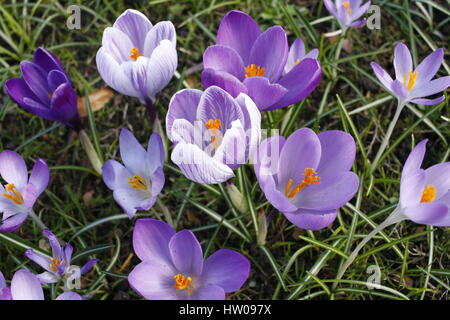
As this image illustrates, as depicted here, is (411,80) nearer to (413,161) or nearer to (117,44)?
(413,161)

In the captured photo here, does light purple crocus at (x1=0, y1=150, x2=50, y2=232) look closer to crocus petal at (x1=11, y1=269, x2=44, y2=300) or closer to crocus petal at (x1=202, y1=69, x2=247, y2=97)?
crocus petal at (x1=11, y1=269, x2=44, y2=300)

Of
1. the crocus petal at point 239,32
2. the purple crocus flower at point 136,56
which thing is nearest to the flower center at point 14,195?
the purple crocus flower at point 136,56

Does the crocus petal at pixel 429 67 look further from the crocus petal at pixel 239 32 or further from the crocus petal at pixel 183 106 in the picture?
the crocus petal at pixel 183 106

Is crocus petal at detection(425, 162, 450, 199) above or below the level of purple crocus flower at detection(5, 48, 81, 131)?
below

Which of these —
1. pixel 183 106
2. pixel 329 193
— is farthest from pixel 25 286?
pixel 329 193

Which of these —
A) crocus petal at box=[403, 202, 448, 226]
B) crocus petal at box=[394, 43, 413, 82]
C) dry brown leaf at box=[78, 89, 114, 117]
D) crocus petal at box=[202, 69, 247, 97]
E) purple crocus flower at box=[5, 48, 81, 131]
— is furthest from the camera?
dry brown leaf at box=[78, 89, 114, 117]

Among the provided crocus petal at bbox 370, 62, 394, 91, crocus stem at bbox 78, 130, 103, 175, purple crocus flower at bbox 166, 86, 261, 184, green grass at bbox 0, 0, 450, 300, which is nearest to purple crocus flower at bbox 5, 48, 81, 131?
crocus stem at bbox 78, 130, 103, 175
